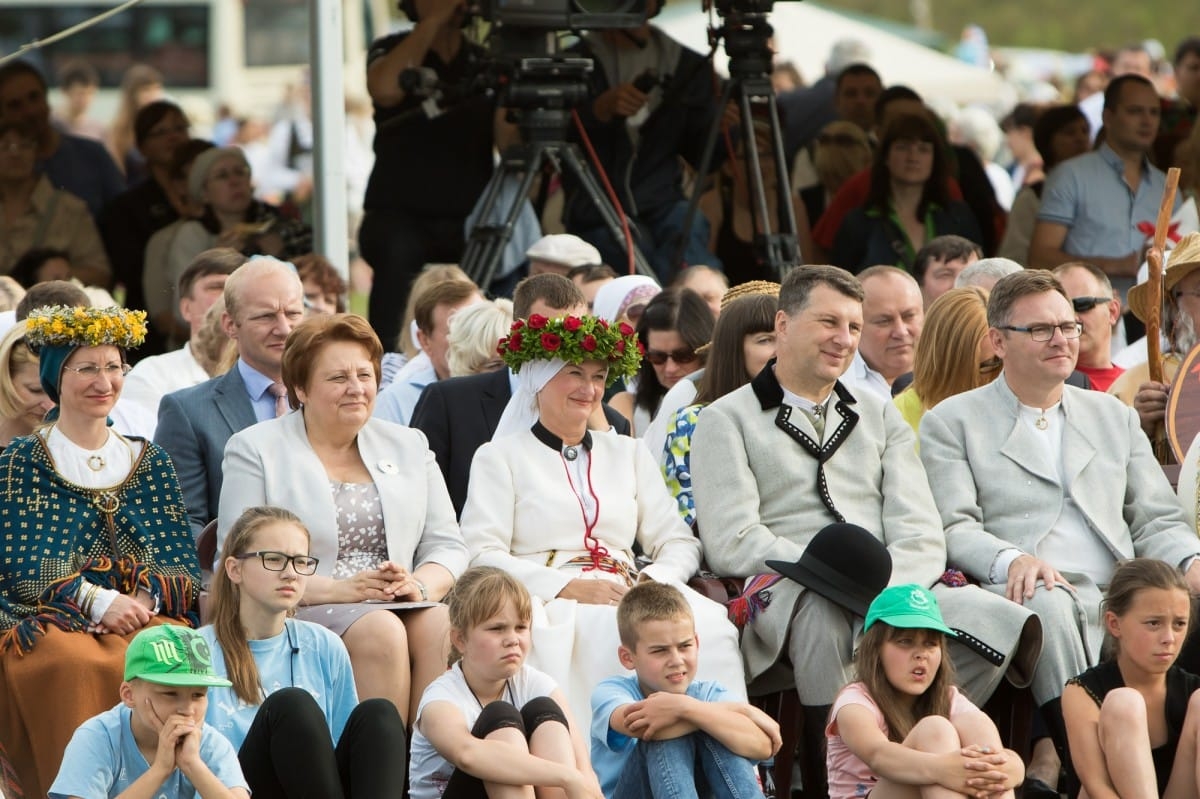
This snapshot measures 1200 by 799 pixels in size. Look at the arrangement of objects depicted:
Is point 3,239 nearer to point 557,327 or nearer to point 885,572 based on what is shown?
point 557,327

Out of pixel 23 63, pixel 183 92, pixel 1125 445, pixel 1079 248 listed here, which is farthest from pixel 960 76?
pixel 1125 445

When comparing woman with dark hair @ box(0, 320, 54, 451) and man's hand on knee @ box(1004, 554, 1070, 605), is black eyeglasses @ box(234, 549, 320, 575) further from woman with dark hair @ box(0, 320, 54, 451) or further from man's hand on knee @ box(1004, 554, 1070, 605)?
man's hand on knee @ box(1004, 554, 1070, 605)

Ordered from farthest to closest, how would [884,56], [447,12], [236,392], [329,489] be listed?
[884,56]
[447,12]
[236,392]
[329,489]

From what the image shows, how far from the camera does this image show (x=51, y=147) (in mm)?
9281

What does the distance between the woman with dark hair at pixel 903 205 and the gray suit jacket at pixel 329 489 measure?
3.44 metres

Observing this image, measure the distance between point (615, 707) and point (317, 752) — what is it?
736 mm

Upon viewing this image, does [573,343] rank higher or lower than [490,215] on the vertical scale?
lower

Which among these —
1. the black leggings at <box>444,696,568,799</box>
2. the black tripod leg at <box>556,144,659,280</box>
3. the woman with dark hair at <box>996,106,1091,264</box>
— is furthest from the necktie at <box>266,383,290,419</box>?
the woman with dark hair at <box>996,106,1091,264</box>

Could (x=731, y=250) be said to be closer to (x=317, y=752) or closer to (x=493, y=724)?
(x=493, y=724)

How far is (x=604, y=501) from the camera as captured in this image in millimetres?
5508

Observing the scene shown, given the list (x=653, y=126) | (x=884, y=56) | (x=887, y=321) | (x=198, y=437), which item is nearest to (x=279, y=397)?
(x=198, y=437)

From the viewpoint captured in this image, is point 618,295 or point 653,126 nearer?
point 618,295

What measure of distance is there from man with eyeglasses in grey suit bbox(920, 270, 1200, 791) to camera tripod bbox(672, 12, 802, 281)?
254 cm

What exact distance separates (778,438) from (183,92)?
1243 centimetres
